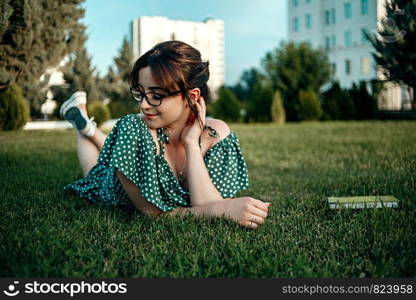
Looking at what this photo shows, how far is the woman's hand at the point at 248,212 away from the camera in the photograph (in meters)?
1.85

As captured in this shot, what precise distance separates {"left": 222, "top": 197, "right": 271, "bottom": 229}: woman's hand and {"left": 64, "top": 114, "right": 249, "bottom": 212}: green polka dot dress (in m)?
0.34

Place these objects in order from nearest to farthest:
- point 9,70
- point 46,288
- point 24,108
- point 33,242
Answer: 1. point 46,288
2. point 33,242
3. point 9,70
4. point 24,108

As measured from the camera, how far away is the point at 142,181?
1.96 meters

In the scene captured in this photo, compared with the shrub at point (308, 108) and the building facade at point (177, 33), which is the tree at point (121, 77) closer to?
the shrub at point (308, 108)

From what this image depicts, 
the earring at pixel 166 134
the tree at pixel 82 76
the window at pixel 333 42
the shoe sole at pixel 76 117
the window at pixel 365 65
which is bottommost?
the earring at pixel 166 134

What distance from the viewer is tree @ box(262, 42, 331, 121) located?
799 inches

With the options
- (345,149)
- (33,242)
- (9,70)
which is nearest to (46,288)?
(33,242)

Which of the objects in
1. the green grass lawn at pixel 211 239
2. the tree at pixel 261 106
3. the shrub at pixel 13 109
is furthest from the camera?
the tree at pixel 261 106

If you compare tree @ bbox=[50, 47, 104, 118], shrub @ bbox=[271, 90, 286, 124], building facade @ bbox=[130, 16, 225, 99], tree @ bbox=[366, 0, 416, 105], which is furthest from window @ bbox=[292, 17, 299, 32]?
building facade @ bbox=[130, 16, 225, 99]

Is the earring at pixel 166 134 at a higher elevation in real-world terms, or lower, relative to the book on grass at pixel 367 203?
higher

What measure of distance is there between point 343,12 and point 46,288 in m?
33.8

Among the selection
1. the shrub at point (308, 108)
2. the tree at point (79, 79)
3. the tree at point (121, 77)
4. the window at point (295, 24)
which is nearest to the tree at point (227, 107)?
the shrub at point (308, 108)

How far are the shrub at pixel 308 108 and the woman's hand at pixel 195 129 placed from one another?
16.5 metres

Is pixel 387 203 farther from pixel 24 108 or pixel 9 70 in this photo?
pixel 24 108
